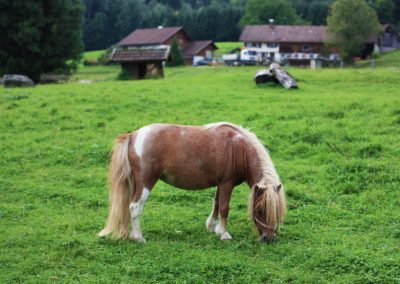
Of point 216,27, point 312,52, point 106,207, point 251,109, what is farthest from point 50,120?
point 216,27

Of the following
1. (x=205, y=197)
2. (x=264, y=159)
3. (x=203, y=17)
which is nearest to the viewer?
(x=264, y=159)

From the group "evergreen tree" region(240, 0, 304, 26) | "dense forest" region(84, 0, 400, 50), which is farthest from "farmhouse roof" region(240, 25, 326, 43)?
"evergreen tree" region(240, 0, 304, 26)

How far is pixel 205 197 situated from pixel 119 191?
9.77 ft

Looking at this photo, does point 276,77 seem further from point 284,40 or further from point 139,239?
point 284,40

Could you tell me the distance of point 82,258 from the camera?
23.1 ft

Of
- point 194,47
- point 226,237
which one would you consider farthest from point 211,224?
point 194,47

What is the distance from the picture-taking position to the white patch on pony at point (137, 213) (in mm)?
7613

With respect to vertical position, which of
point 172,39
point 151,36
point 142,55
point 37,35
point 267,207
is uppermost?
point 37,35

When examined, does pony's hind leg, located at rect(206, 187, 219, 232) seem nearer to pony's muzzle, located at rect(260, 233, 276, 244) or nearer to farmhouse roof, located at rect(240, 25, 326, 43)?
pony's muzzle, located at rect(260, 233, 276, 244)

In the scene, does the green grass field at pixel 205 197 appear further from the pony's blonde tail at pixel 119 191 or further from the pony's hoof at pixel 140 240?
the pony's blonde tail at pixel 119 191

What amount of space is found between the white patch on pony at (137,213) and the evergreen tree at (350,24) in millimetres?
55967

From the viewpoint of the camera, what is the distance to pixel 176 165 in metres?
7.77

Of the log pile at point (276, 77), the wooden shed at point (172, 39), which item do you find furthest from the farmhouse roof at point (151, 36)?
the log pile at point (276, 77)

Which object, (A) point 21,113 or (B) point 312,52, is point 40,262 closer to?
(A) point 21,113
